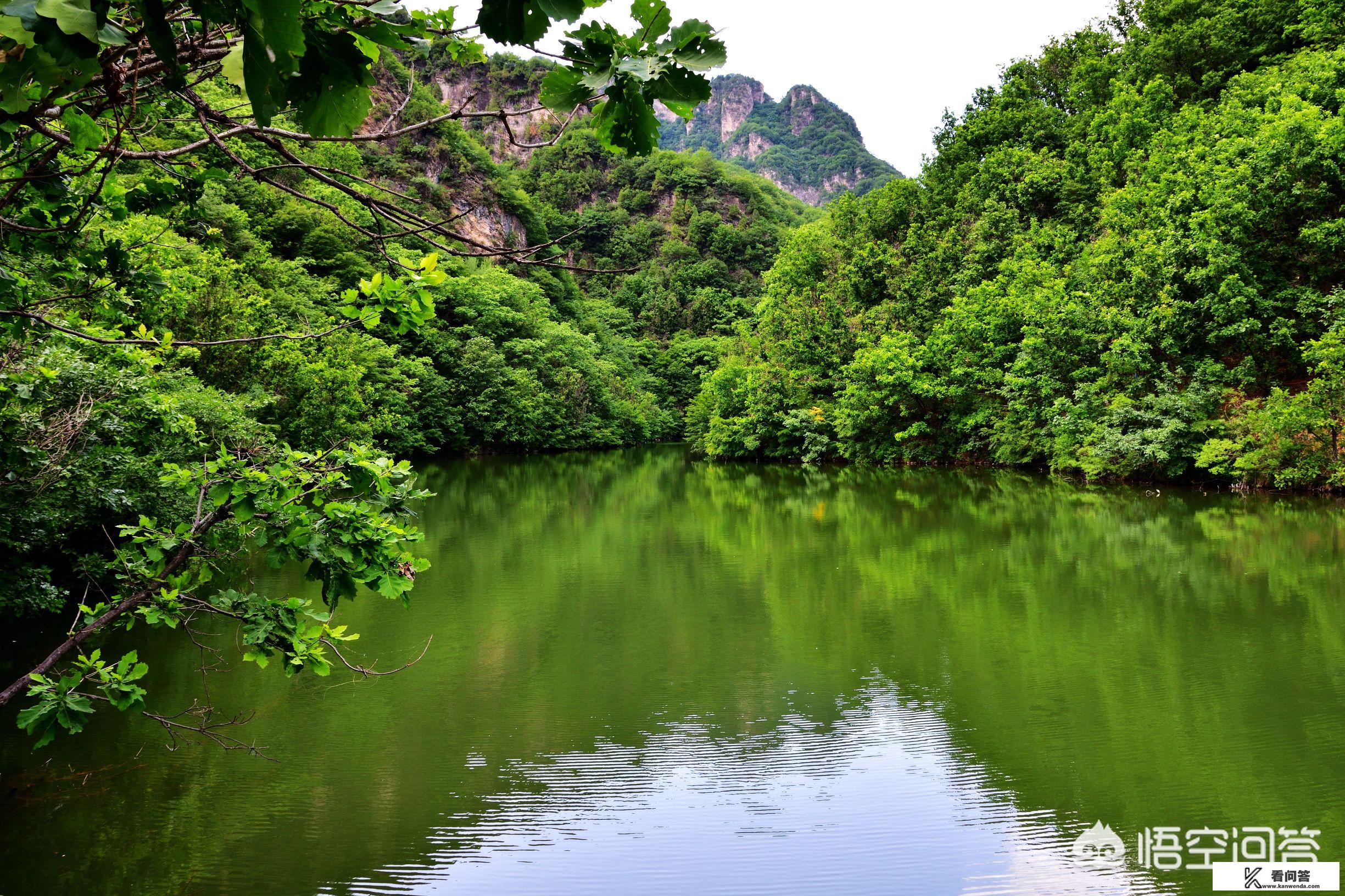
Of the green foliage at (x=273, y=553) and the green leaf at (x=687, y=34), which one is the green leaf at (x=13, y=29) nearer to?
the green leaf at (x=687, y=34)

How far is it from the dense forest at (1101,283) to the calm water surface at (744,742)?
758 centimetres

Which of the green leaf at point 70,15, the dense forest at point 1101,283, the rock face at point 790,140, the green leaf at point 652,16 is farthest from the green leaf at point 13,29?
the rock face at point 790,140

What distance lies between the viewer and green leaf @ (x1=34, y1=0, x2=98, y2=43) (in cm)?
97

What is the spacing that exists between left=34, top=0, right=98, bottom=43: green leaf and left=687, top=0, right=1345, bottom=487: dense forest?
1803cm

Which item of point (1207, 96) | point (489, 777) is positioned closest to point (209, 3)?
point (489, 777)

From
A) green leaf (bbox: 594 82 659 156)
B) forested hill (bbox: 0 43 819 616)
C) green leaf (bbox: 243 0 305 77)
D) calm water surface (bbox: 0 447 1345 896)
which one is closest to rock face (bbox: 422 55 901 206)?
forested hill (bbox: 0 43 819 616)

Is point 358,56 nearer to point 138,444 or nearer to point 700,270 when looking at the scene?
point 138,444

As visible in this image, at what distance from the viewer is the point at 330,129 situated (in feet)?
4.47

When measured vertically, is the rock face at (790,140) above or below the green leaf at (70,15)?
above

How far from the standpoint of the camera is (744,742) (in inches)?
223

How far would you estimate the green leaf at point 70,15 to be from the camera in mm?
968

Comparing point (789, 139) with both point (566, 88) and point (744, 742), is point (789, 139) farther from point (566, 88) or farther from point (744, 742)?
point (566, 88)

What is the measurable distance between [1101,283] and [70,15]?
22393 millimetres

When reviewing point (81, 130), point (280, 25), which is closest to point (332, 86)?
point (280, 25)
